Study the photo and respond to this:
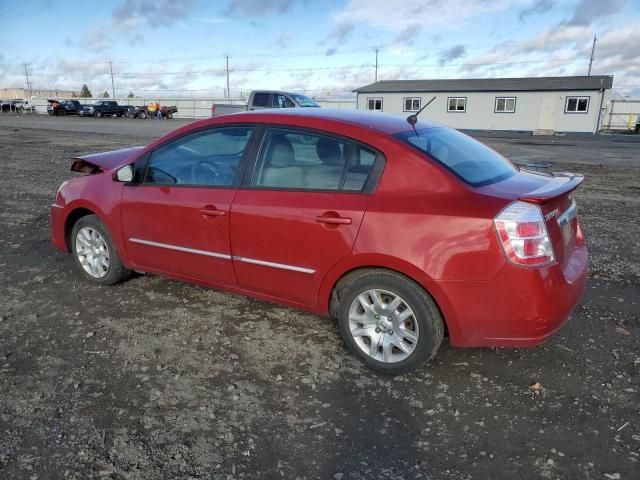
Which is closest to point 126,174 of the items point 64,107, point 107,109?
point 107,109

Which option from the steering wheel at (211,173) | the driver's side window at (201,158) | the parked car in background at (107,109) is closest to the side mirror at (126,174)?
the driver's side window at (201,158)

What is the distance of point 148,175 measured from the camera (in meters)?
4.27

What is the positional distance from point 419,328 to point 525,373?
0.84 meters

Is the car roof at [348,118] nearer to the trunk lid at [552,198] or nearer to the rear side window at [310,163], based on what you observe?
the rear side window at [310,163]

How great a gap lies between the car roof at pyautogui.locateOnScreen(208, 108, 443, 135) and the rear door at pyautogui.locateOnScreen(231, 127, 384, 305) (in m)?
0.14

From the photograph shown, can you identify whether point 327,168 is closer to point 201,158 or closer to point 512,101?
A: point 201,158

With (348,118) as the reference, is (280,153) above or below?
below

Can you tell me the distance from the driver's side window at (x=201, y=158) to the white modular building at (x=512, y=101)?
35.6 meters

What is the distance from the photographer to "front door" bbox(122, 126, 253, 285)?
3828 mm

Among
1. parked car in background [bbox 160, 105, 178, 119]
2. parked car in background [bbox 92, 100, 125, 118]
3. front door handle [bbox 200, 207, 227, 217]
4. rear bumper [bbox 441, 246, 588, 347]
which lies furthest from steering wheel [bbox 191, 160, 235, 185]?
parked car in background [bbox 160, 105, 178, 119]

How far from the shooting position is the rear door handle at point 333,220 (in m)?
3.23

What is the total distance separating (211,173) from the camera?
396cm

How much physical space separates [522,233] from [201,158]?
249cm

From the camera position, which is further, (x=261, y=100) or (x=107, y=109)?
(x=107, y=109)
